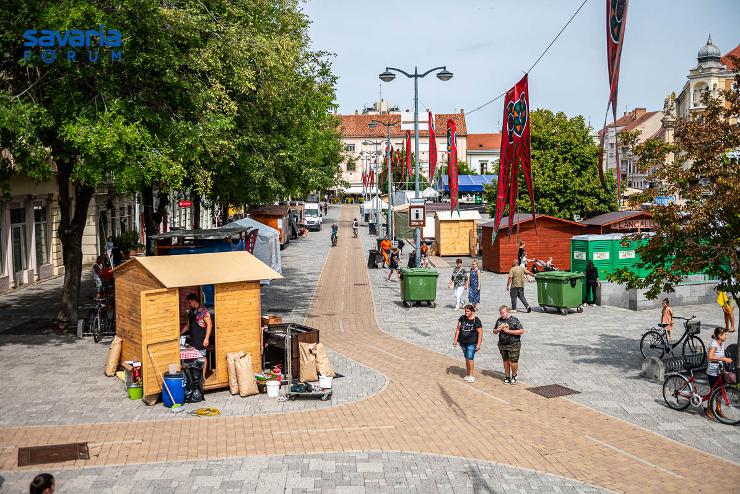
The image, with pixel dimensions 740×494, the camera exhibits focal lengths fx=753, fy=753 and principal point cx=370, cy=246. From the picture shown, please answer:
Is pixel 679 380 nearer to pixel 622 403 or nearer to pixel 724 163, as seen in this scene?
pixel 622 403

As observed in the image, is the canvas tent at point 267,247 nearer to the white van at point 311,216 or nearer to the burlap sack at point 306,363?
the burlap sack at point 306,363

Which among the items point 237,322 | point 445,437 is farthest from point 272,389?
point 445,437

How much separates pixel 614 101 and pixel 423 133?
343 ft

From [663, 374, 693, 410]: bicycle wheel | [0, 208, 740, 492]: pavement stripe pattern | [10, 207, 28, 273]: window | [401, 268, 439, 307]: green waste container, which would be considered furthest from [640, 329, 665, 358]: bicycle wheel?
[10, 207, 28, 273]: window

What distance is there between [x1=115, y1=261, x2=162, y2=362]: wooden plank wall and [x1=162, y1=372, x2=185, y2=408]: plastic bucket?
0.77 meters

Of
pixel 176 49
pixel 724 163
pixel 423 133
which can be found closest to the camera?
pixel 724 163

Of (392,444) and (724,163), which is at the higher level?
(724,163)

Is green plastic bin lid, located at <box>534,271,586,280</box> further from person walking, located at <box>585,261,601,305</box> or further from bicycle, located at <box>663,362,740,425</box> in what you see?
bicycle, located at <box>663,362,740,425</box>

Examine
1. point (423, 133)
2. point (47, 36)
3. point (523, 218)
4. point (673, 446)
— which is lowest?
point (673, 446)

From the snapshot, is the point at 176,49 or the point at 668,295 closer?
the point at 176,49

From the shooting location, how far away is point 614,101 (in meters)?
10.9

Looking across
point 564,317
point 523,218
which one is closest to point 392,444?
point 564,317

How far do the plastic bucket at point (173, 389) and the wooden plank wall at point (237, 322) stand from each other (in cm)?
89

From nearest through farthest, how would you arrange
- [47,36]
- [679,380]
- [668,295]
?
1. [679,380]
2. [47,36]
3. [668,295]
